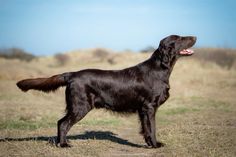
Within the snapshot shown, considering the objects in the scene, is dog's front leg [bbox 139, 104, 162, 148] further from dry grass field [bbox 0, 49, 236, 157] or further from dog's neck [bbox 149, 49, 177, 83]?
dog's neck [bbox 149, 49, 177, 83]

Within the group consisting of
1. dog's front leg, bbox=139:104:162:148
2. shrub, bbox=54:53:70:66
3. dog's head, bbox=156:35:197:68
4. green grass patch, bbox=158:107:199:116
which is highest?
shrub, bbox=54:53:70:66

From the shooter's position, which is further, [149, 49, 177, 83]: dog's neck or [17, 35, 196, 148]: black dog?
[149, 49, 177, 83]: dog's neck

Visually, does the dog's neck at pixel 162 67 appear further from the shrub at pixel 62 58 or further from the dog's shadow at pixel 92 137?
the shrub at pixel 62 58

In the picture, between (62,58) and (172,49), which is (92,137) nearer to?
(172,49)

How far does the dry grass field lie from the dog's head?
146cm

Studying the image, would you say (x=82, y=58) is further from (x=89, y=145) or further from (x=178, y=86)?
(x=89, y=145)

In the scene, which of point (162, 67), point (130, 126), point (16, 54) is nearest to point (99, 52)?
point (16, 54)

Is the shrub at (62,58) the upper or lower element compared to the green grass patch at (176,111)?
upper

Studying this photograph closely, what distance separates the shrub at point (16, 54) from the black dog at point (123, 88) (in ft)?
143

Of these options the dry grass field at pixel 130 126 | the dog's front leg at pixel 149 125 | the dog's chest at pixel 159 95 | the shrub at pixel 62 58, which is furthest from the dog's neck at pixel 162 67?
the shrub at pixel 62 58

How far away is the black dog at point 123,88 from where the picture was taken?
9516 millimetres

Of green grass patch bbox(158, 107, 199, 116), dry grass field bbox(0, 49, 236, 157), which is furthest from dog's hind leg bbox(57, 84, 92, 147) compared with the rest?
green grass patch bbox(158, 107, 199, 116)

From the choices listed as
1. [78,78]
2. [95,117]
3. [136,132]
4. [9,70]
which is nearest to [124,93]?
[78,78]

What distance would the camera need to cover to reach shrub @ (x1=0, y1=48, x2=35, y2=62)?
171ft
